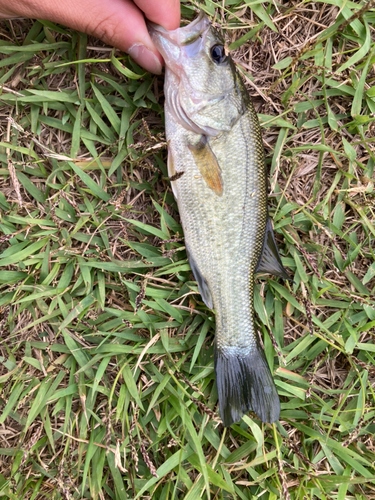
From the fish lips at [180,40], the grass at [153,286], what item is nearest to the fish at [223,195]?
the fish lips at [180,40]

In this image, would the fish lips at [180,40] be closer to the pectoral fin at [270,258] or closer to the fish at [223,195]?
the fish at [223,195]

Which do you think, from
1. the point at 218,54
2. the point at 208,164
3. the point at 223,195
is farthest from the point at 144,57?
the point at 223,195

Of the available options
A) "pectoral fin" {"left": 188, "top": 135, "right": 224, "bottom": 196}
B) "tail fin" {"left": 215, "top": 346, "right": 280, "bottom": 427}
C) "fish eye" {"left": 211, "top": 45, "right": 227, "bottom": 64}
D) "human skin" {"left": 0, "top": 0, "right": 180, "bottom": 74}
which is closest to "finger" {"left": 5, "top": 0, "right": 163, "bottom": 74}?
"human skin" {"left": 0, "top": 0, "right": 180, "bottom": 74}

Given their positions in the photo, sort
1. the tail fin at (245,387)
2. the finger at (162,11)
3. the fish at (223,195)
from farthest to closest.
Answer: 1. the tail fin at (245,387)
2. the fish at (223,195)
3. the finger at (162,11)

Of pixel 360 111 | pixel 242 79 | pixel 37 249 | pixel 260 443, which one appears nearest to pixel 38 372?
pixel 37 249

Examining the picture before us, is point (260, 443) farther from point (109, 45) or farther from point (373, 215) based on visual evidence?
point (109, 45)

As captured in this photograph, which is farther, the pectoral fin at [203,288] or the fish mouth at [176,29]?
the pectoral fin at [203,288]

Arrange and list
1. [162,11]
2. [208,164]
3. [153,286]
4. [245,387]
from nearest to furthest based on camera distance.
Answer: [162,11], [208,164], [245,387], [153,286]

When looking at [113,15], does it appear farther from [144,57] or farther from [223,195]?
[223,195]
